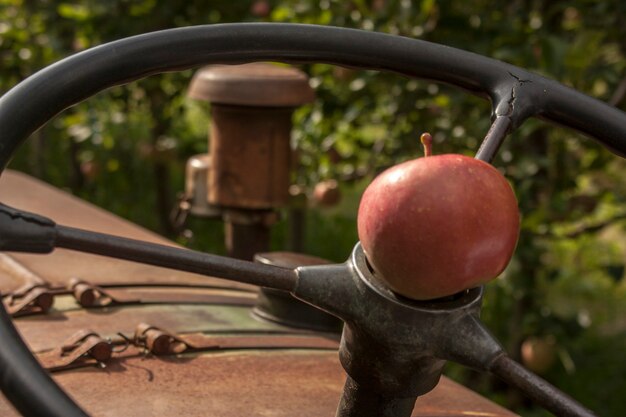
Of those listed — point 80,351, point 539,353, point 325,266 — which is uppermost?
point 325,266

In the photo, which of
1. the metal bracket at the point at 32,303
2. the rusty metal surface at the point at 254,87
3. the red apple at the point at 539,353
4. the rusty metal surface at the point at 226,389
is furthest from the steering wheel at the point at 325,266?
the red apple at the point at 539,353

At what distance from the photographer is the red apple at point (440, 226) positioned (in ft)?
2.49

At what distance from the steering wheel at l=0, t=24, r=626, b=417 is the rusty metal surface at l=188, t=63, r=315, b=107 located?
125cm

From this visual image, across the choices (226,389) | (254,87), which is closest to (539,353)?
(254,87)

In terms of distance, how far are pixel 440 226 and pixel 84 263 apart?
121 centimetres

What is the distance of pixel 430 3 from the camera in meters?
2.93

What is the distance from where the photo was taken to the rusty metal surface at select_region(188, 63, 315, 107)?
237cm

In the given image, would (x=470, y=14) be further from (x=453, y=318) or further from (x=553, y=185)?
(x=453, y=318)

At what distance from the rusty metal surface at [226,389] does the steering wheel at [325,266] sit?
11.2 inches

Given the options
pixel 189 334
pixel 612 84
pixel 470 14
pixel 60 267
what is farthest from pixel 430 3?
pixel 189 334

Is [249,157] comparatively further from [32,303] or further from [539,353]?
[539,353]

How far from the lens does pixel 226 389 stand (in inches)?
47.9

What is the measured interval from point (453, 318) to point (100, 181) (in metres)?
5.25

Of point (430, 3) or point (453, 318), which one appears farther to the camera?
point (430, 3)
